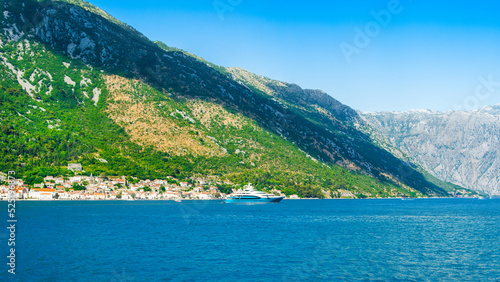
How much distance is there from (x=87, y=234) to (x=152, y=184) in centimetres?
11020

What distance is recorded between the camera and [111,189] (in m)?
168

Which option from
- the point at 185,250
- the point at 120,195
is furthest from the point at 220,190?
the point at 185,250

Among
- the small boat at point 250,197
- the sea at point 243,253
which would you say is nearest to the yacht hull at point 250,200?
the small boat at point 250,197

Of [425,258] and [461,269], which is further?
[425,258]

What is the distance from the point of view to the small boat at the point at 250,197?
589 ft

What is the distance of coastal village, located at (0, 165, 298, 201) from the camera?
150125 millimetres

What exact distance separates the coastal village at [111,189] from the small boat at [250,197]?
12448mm

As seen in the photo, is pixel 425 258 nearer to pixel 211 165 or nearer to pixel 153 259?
pixel 153 259

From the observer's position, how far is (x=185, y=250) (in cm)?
5506

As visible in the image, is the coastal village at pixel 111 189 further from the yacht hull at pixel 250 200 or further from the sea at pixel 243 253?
the sea at pixel 243 253

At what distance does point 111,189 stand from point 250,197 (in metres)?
58.5

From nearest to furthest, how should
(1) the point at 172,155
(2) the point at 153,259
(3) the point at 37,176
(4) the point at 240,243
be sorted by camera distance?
(2) the point at 153,259 → (4) the point at 240,243 → (3) the point at 37,176 → (1) the point at 172,155

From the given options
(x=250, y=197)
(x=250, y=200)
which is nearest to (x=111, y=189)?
(x=250, y=197)

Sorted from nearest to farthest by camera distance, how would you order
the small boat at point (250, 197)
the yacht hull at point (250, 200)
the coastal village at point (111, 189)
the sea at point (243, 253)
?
the sea at point (243, 253) → the coastal village at point (111, 189) → the yacht hull at point (250, 200) → the small boat at point (250, 197)
